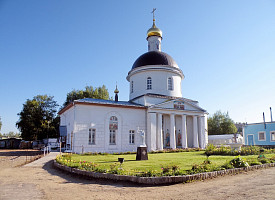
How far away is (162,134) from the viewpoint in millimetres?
24516

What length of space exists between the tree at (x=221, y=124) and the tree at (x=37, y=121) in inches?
1286

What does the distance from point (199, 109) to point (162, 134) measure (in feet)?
18.6

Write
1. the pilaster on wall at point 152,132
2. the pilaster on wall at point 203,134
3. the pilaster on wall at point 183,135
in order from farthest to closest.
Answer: the pilaster on wall at point 203,134
the pilaster on wall at point 183,135
the pilaster on wall at point 152,132

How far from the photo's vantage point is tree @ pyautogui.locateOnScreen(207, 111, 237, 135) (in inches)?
1839

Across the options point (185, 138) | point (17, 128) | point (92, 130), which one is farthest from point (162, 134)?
point (17, 128)

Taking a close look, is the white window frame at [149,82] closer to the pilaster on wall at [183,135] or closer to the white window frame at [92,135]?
the pilaster on wall at [183,135]

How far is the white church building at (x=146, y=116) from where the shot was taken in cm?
2002

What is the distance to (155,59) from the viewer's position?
26547 millimetres

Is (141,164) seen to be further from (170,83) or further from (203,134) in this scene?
(170,83)

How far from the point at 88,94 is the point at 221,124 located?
96.6ft

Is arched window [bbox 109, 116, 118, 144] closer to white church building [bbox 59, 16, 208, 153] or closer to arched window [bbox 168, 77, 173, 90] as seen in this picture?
white church building [bbox 59, 16, 208, 153]

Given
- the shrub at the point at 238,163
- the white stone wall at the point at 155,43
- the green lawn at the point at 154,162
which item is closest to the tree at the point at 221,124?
the white stone wall at the point at 155,43

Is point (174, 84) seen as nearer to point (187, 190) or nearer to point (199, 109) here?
point (199, 109)

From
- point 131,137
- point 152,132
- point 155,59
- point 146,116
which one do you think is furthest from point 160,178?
point 155,59
